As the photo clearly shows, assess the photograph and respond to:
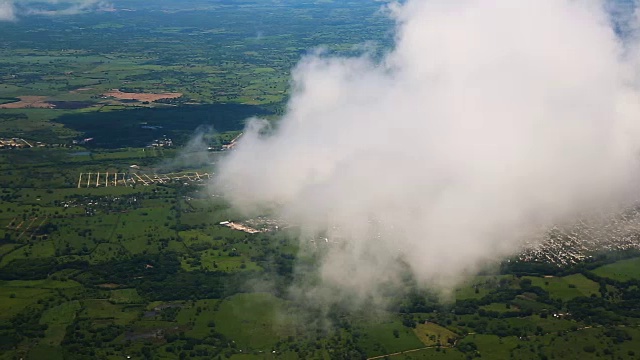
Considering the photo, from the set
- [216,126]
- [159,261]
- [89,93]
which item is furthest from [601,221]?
[89,93]

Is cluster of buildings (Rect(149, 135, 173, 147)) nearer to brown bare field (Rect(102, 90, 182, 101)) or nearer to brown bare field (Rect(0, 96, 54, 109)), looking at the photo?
brown bare field (Rect(102, 90, 182, 101))

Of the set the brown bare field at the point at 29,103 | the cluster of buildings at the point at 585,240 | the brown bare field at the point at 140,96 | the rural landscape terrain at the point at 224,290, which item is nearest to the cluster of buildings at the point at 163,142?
the rural landscape terrain at the point at 224,290

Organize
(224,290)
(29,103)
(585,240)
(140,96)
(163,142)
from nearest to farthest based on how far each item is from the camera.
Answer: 1. (224,290)
2. (585,240)
3. (163,142)
4. (29,103)
5. (140,96)

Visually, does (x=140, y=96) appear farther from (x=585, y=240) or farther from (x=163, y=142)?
(x=585, y=240)

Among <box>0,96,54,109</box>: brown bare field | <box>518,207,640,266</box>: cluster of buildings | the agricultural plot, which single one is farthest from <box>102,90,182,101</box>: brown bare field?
the agricultural plot

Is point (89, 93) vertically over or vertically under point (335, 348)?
over

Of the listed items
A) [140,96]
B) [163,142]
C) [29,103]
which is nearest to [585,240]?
[163,142]

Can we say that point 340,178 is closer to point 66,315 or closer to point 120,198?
point 120,198


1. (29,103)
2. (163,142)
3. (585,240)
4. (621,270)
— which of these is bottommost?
(621,270)

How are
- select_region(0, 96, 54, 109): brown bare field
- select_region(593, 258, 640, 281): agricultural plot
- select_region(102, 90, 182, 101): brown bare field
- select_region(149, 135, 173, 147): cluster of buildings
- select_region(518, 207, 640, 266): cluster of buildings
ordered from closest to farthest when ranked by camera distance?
select_region(593, 258, 640, 281): agricultural plot, select_region(518, 207, 640, 266): cluster of buildings, select_region(149, 135, 173, 147): cluster of buildings, select_region(0, 96, 54, 109): brown bare field, select_region(102, 90, 182, 101): brown bare field
